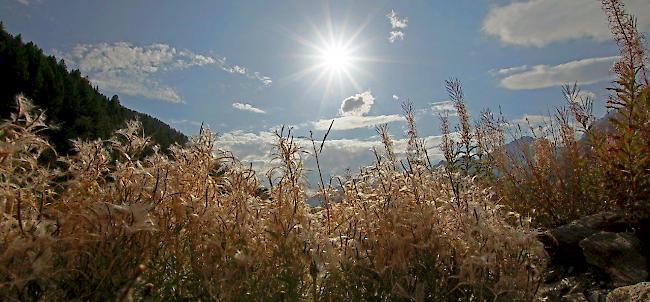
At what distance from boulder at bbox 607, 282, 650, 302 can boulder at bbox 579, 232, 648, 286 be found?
1.95 feet

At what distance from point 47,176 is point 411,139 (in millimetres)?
4300

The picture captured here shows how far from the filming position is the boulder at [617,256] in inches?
144

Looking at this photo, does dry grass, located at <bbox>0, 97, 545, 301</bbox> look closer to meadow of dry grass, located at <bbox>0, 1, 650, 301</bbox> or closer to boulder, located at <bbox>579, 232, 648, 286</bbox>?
meadow of dry grass, located at <bbox>0, 1, 650, 301</bbox>

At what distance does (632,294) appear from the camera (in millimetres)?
3014

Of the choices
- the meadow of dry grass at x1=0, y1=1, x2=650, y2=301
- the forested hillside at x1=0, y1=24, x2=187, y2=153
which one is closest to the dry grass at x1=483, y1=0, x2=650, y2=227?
the meadow of dry grass at x1=0, y1=1, x2=650, y2=301

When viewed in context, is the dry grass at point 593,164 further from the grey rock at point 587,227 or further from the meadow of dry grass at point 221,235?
the meadow of dry grass at point 221,235

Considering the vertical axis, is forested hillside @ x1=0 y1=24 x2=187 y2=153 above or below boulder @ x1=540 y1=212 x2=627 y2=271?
above

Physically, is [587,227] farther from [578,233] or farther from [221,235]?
[221,235]

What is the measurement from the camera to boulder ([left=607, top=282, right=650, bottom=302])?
9.64 feet

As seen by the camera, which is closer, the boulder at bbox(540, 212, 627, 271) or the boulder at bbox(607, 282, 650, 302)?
the boulder at bbox(607, 282, 650, 302)

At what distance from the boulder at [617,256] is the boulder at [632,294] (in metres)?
0.59

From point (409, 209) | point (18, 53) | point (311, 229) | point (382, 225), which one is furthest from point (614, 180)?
point (18, 53)

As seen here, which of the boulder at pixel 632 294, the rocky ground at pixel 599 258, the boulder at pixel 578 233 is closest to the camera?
the boulder at pixel 632 294

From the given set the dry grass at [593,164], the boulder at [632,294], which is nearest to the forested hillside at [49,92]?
the dry grass at [593,164]
